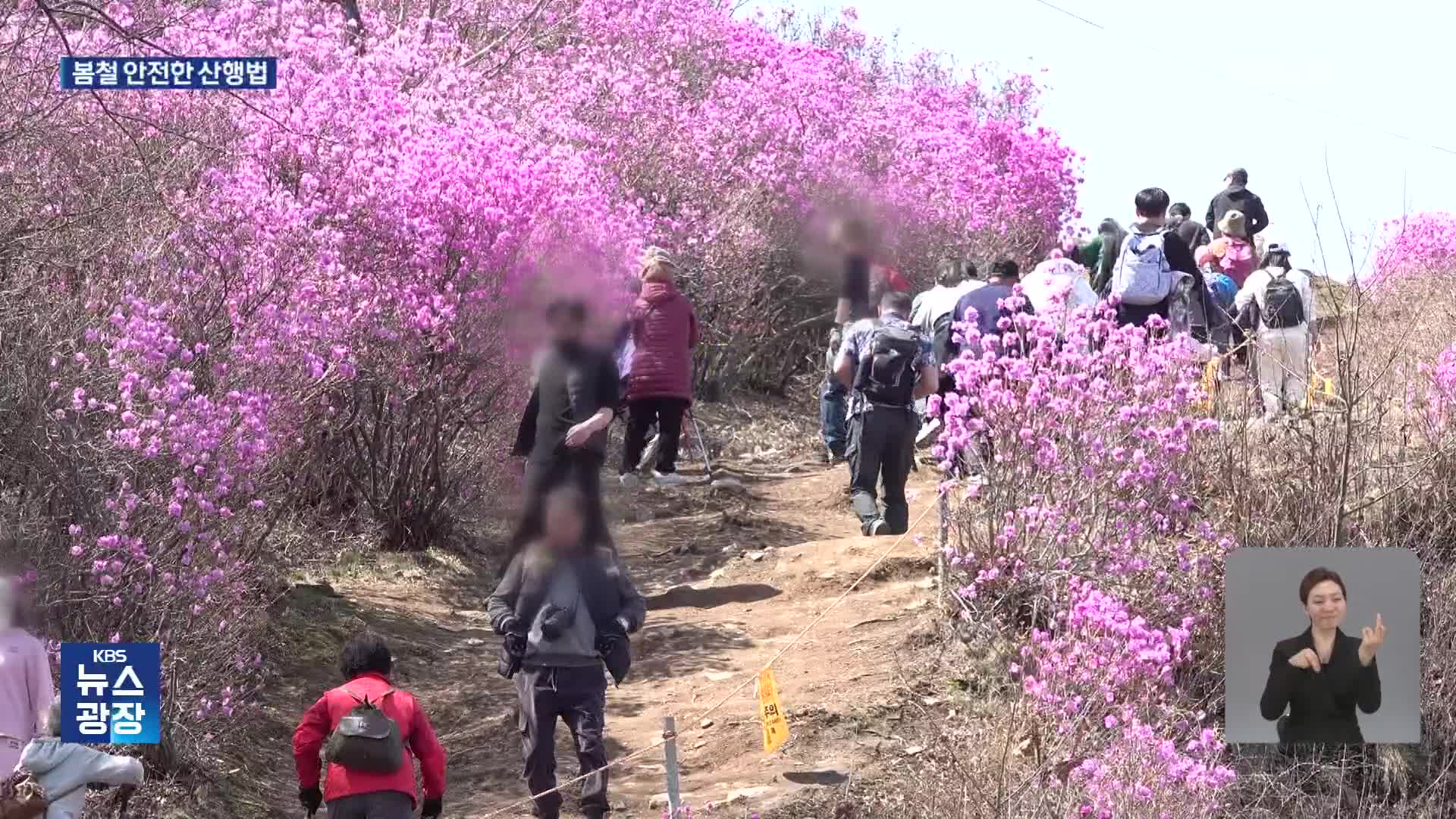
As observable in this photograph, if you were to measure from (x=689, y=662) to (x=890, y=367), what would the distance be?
6.11ft

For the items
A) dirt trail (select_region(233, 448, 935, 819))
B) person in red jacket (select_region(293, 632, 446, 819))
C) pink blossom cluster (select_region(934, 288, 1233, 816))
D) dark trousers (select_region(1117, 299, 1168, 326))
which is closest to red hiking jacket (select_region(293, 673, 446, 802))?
person in red jacket (select_region(293, 632, 446, 819))

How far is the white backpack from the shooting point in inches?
484

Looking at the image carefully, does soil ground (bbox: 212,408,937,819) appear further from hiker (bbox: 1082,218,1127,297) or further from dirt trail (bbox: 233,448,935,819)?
hiker (bbox: 1082,218,1127,297)

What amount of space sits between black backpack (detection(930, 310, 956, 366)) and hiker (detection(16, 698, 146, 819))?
7410 mm

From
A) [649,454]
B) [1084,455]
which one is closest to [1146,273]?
[1084,455]

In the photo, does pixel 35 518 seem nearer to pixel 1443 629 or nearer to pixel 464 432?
pixel 464 432

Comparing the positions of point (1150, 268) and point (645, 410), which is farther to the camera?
point (645, 410)

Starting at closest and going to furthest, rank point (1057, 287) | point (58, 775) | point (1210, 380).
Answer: point (58, 775) → point (1210, 380) → point (1057, 287)

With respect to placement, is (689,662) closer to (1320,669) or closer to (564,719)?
(564,719)

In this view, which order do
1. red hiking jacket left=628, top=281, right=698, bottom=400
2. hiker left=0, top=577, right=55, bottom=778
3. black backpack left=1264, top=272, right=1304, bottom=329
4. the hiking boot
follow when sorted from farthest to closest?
the hiking boot → black backpack left=1264, top=272, right=1304, bottom=329 → red hiking jacket left=628, top=281, right=698, bottom=400 → hiker left=0, top=577, right=55, bottom=778

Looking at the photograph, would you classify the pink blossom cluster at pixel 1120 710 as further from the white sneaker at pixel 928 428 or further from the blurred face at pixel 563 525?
the blurred face at pixel 563 525

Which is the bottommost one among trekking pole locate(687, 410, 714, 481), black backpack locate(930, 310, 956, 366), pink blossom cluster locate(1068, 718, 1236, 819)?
pink blossom cluster locate(1068, 718, 1236, 819)

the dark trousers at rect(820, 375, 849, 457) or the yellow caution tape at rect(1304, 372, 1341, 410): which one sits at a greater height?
the yellow caution tape at rect(1304, 372, 1341, 410)

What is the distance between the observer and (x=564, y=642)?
753 cm
